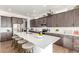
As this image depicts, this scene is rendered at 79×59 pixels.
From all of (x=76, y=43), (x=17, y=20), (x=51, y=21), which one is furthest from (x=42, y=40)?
(x=17, y=20)

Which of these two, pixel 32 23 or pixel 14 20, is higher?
pixel 14 20

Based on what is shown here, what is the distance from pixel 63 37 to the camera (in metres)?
4.38

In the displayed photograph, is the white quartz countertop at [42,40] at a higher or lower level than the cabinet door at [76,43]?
higher

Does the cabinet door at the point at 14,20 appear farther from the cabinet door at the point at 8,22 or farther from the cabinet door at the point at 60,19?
the cabinet door at the point at 60,19

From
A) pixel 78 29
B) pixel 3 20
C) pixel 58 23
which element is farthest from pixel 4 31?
pixel 78 29

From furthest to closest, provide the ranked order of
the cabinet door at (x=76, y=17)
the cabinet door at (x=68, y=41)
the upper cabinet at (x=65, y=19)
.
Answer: the cabinet door at (x=68, y=41)
the upper cabinet at (x=65, y=19)
the cabinet door at (x=76, y=17)

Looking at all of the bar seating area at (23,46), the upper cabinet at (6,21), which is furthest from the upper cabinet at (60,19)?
the upper cabinet at (6,21)

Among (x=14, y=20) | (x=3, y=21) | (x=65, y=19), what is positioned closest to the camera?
(x=65, y=19)

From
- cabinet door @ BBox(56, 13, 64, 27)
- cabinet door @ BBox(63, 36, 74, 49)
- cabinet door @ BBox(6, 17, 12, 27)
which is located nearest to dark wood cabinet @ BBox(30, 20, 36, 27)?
cabinet door @ BBox(6, 17, 12, 27)

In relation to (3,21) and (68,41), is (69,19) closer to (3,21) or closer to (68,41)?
(68,41)

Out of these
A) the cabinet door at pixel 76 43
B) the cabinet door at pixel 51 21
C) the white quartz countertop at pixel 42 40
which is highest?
the cabinet door at pixel 51 21

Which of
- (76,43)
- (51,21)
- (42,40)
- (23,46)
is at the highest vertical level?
(51,21)
